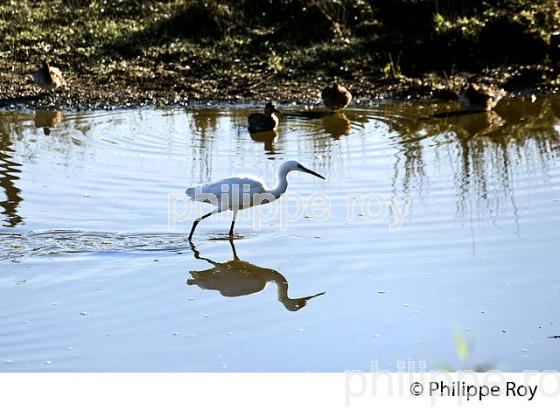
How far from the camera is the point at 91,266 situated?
8867mm

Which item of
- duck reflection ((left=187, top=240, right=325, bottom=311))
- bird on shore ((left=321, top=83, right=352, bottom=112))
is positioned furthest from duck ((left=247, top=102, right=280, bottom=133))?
Result: duck reflection ((left=187, top=240, right=325, bottom=311))

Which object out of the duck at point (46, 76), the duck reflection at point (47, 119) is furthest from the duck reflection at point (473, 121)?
the duck at point (46, 76)

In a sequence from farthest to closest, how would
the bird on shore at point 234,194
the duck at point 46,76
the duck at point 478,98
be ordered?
the duck at point 46,76
the duck at point 478,98
the bird on shore at point 234,194

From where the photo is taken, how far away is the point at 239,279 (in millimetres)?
8773

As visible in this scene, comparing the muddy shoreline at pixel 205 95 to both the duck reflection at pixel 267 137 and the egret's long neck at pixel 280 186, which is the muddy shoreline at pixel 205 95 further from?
the egret's long neck at pixel 280 186

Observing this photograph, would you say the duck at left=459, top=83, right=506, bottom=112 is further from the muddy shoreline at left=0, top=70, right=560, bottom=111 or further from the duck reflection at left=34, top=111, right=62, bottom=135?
the duck reflection at left=34, top=111, right=62, bottom=135

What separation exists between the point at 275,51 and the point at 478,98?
3.66 m

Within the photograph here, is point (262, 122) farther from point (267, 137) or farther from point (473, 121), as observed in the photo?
point (473, 121)

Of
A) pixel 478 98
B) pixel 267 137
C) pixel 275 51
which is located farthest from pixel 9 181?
pixel 275 51

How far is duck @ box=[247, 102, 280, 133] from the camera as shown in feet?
44.5

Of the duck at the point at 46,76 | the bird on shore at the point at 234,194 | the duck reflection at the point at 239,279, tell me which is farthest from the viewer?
the duck at the point at 46,76

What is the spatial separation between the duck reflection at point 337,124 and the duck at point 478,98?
1620 mm

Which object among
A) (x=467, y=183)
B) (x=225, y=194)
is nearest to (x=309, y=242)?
(x=225, y=194)

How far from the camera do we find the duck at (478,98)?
14.5 m
